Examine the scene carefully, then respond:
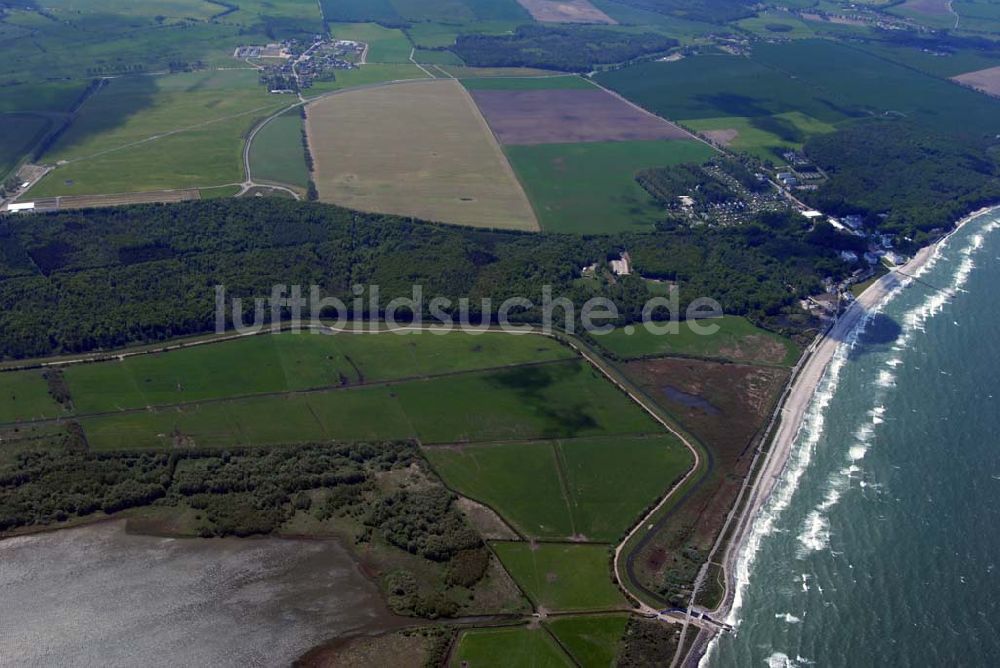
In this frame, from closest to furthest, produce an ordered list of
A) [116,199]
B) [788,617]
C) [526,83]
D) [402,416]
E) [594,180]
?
1. [788,617]
2. [402,416]
3. [116,199]
4. [594,180]
5. [526,83]

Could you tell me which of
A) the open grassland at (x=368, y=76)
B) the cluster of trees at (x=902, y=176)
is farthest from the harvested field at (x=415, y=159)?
the cluster of trees at (x=902, y=176)

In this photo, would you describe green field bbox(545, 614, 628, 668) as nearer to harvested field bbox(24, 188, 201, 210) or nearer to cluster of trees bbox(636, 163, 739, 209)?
cluster of trees bbox(636, 163, 739, 209)

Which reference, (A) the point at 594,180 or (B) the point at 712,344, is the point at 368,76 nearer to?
(A) the point at 594,180

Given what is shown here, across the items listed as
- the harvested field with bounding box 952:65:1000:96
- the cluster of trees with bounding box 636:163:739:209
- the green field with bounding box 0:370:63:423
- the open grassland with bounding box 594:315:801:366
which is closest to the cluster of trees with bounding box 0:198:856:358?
the open grassland with bounding box 594:315:801:366

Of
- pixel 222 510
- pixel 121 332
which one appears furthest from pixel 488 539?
pixel 121 332

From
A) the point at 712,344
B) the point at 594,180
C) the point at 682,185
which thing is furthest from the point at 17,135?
the point at 712,344

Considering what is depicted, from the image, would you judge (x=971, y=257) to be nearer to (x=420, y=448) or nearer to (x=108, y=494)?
(x=420, y=448)
